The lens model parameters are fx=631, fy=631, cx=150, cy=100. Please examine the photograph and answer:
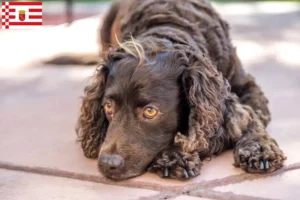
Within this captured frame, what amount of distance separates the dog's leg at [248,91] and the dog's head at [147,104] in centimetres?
69

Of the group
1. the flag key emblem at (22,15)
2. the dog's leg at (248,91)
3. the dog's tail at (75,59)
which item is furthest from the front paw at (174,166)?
the dog's tail at (75,59)

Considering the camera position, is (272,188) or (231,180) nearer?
(272,188)

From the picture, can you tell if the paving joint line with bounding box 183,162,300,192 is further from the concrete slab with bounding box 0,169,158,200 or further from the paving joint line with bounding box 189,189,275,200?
the concrete slab with bounding box 0,169,158,200

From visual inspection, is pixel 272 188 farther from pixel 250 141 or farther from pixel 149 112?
pixel 149 112

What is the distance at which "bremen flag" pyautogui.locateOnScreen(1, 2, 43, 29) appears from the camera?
4996 mm

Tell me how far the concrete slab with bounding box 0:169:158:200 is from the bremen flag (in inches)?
78.1

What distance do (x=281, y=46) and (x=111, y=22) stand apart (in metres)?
2.28

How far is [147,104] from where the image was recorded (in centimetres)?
314

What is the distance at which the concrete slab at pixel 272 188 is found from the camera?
3.00 meters

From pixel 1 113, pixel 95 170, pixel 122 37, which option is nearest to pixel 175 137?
pixel 95 170

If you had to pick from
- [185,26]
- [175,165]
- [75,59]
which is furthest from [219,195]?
[75,59]

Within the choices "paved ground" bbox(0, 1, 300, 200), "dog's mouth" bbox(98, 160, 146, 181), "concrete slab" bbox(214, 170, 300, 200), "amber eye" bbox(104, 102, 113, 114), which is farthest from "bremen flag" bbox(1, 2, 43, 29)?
"concrete slab" bbox(214, 170, 300, 200)

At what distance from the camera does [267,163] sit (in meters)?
3.27

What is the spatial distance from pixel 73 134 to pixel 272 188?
1.44m
